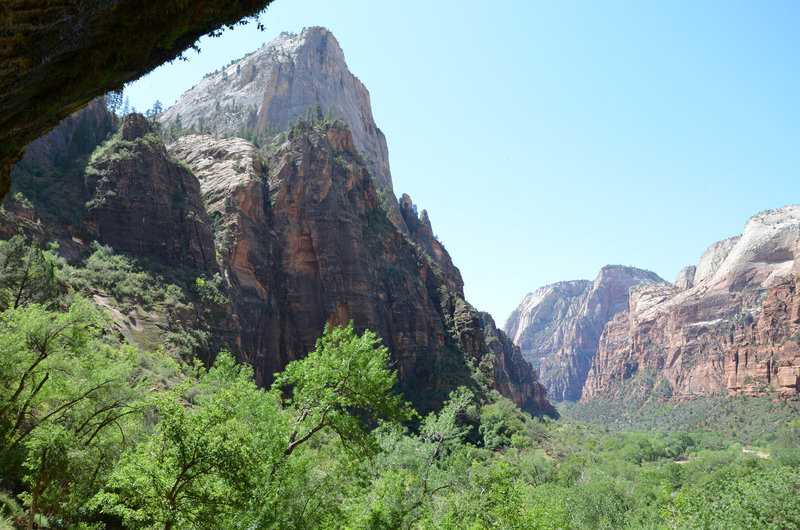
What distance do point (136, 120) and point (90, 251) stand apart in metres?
21.0

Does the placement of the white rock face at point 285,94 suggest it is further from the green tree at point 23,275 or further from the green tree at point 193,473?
the green tree at point 193,473

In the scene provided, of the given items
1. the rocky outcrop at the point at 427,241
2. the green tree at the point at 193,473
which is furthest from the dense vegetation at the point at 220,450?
the rocky outcrop at the point at 427,241

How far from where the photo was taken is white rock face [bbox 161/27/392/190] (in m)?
113

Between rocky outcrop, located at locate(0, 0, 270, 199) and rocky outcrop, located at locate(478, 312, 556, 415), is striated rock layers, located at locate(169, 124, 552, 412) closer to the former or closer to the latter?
rocky outcrop, located at locate(478, 312, 556, 415)

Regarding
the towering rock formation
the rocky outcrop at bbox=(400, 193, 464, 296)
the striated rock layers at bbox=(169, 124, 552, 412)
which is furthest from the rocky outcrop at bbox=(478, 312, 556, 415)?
the striated rock layers at bbox=(169, 124, 552, 412)

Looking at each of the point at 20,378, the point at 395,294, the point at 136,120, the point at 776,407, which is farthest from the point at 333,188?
the point at 776,407

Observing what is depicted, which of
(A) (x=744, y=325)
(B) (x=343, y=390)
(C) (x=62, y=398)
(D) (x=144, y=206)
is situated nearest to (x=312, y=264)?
(D) (x=144, y=206)

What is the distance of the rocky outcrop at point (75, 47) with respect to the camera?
17.3 ft

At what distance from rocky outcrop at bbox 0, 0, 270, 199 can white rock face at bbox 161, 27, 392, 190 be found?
98959 millimetres

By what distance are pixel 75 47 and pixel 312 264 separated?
64.7 metres

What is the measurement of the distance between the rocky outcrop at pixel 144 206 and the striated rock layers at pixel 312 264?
20.3 feet

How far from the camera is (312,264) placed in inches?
2768

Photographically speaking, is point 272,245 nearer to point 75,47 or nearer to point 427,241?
point 427,241

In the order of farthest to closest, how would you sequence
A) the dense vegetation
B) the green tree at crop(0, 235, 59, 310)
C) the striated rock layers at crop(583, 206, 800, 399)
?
1. the striated rock layers at crop(583, 206, 800, 399)
2. the green tree at crop(0, 235, 59, 310)
3. the dense vegetation
